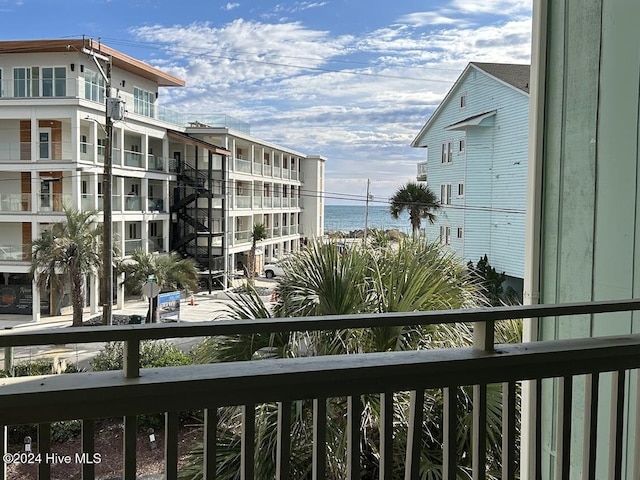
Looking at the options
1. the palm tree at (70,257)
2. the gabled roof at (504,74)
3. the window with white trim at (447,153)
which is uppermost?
the gabled roof at (504,74)

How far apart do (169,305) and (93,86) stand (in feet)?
20.7

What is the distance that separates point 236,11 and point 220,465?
1011 inches

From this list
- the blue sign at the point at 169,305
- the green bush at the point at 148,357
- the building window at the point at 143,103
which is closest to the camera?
the green bush at the point at 148,357

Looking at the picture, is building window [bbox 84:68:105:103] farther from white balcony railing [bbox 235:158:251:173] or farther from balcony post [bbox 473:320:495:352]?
balcony post [bbox 473:320:495:352]

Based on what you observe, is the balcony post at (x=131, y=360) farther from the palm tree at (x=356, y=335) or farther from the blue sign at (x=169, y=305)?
Result: the blue sign at (x=169, y=305)

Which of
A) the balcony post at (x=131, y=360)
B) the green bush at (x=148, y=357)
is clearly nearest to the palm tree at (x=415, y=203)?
the green bush at (x=148, y=357)

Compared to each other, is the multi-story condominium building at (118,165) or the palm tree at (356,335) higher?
the multi-story condominium building at (118,165)

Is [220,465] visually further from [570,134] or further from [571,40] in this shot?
[571,40]

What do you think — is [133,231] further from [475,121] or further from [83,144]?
[475,121]

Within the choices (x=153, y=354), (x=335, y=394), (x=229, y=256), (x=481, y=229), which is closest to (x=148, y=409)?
(x=335, y=394)

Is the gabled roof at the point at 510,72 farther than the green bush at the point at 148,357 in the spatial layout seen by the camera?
Yes

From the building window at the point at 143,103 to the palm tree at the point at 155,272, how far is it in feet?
13.4

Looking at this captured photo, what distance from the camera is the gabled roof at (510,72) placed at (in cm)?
936

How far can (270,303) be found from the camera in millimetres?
3133
